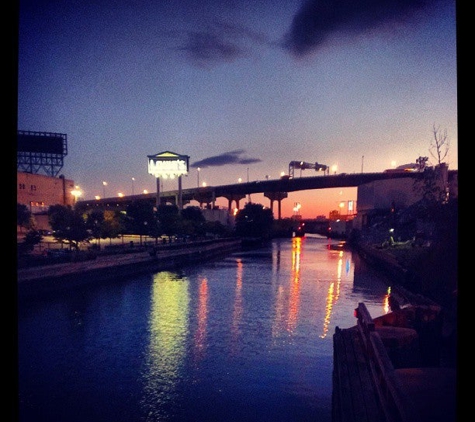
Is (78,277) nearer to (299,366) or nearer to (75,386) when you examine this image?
(75,386)

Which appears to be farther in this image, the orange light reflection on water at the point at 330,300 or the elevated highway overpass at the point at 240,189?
the elevated highway overpass at the point at 240,189

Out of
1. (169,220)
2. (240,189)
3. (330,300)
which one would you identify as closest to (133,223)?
(169,220)

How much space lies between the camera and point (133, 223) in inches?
1850

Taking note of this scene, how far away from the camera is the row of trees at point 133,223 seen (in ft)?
98.4

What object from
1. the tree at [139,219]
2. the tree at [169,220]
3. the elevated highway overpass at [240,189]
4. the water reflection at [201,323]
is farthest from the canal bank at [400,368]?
the elevated highway overpass at [240,189]

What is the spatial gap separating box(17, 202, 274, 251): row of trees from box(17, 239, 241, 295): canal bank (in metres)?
3.21

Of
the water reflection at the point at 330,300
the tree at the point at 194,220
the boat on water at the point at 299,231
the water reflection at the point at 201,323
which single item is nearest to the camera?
the water reflection at the point at 201,323

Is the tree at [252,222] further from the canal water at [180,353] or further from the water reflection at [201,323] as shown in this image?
the canal water at [180,353]

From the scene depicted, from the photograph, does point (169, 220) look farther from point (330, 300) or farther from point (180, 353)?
point (180, 353)

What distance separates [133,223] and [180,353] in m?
35.8

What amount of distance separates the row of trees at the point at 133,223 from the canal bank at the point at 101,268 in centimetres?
321

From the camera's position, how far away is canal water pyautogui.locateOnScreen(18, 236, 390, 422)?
9.54 meters

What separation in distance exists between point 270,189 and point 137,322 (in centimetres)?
10962

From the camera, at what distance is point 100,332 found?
1625 cm
